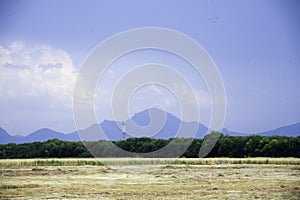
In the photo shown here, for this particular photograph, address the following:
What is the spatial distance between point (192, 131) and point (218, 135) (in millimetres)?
19637

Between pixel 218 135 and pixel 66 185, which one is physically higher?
pixel 218 135

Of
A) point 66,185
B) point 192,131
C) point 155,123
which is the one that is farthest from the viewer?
point 192,131

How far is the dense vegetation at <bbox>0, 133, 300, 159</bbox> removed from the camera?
60.2 metres

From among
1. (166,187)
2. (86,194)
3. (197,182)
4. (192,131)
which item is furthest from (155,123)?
(86,194)

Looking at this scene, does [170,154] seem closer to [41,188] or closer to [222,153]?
[222,153]

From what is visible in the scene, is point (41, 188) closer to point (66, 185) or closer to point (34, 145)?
point (66, 185)

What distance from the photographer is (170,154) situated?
6212 cm

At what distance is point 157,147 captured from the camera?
6456 cm

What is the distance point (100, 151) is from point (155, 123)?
1077 inches

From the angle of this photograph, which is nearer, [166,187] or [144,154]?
[166,187]

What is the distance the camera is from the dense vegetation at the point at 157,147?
60156mm

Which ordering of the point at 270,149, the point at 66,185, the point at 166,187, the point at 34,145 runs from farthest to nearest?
1. the point at 34,145
2. the point at 270,149
3. the point at 66,185
4. the point at 166,187

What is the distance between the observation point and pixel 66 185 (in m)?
23.9

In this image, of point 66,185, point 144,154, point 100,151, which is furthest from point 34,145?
point 66,185
